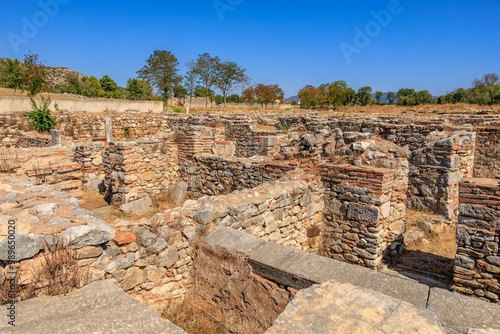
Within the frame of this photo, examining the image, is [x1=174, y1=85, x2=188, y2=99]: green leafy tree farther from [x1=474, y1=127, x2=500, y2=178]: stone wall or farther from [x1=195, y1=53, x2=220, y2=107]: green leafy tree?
[x1=474, y1=127, x2=500, y2=178]: stone wall

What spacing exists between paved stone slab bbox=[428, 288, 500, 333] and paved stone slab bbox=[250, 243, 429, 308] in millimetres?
103

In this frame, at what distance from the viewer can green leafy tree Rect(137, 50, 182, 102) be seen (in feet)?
133

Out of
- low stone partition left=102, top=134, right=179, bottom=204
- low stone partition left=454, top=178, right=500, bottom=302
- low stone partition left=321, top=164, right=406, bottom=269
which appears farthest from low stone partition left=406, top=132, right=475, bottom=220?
low stone partition left=102, top=134, right=179, bottom=204

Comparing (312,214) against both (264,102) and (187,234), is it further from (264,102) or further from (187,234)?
(264,102)

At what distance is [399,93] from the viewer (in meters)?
46.7

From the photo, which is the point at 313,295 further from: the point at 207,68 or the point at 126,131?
the point at 207,68

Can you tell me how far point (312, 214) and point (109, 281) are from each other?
3.94m

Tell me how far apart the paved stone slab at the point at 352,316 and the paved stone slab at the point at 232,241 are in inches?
48.6

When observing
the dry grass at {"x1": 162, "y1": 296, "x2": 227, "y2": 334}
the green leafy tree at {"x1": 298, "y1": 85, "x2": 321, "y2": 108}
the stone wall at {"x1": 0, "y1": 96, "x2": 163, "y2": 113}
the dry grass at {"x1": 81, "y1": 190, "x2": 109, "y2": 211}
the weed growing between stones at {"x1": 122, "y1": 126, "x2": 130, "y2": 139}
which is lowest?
the dry grass at {"x1": 162, "y1": 296, "x2": 227, "y2": 334}

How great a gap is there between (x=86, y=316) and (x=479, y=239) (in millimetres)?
4593

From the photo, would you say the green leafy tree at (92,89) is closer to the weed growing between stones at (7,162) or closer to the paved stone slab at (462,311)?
the weed growing between stones at (7,162)

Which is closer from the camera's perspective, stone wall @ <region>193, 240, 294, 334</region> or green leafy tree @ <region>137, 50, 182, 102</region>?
stone wall @ <region>193, 240, 294, 334</region>

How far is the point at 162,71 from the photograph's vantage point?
4106 centimetres

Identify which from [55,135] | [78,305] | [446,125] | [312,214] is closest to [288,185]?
[312,214]
